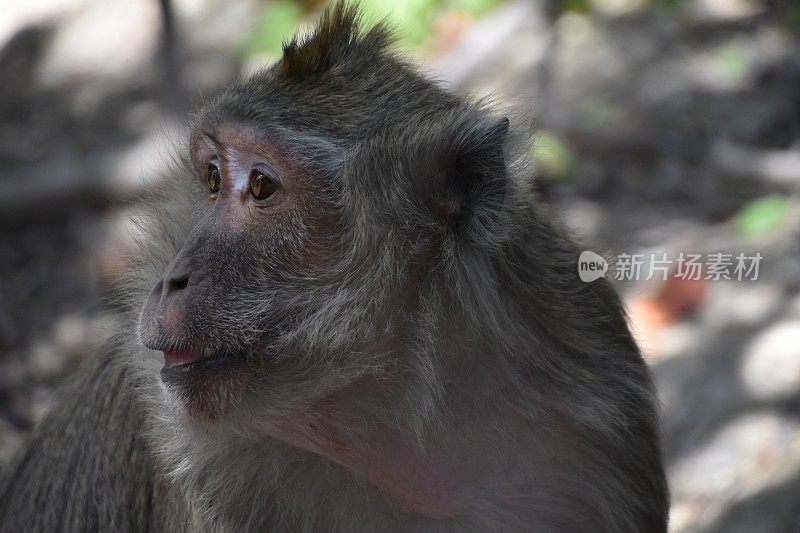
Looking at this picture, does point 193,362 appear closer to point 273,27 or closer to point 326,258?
point 326,258

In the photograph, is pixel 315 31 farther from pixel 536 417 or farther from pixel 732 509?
pixel 732 509

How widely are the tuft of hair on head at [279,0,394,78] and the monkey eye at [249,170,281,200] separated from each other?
43cm

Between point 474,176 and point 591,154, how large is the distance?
16.3 ft

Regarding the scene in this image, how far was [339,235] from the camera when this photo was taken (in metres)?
2.91

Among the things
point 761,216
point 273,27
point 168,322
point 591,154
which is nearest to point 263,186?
point 168,322

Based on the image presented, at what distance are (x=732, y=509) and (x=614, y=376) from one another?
1.54 metres

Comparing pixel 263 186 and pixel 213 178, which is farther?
pixel 213 178

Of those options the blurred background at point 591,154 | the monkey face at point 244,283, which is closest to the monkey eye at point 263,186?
the monkey face at point 244,283

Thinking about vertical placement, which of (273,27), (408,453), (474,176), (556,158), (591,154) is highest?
(273,27)

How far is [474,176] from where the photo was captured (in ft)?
9.26

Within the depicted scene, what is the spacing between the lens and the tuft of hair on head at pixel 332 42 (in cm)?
320

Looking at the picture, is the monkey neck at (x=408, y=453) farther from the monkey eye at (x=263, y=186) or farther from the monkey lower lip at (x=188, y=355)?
the monkey eye at (x=263, y=186)

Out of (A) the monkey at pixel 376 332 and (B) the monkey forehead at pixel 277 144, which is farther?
(B) the monkey forehead at pixel 277 144

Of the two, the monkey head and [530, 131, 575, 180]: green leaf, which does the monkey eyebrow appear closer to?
the monkey head
